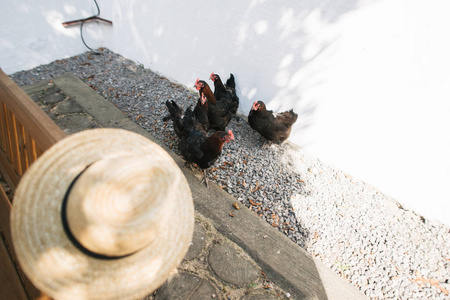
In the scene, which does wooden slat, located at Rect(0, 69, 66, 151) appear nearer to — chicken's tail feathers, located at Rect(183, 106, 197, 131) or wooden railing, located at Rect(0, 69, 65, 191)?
wooden railing, located at Rect(0, 69, 65, 191)

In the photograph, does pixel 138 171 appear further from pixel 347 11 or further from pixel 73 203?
pixel 347 11

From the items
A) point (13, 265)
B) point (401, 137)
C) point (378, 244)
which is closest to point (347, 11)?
point (401, 137)

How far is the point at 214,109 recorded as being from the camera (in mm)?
3908

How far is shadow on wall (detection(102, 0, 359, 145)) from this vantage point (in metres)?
3.41

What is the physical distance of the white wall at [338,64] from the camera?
9.29 feet

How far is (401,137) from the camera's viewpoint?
3.22m

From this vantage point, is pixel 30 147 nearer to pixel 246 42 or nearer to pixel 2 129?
pixel 2 129

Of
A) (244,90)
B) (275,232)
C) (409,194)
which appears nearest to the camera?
(275,232)

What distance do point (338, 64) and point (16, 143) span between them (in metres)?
3.63

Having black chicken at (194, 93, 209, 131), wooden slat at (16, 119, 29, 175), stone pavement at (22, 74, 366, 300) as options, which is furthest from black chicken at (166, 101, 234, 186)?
wooden slat at (16, 119, 29, 175)

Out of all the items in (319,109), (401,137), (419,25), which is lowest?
(319,109)

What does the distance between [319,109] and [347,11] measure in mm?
1313

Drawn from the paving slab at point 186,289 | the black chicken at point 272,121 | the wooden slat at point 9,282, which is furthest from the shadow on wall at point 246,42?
the wooden slat at point 9,282

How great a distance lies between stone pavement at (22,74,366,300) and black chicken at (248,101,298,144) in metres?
1.29
